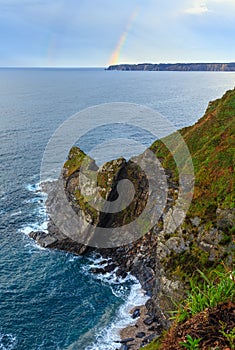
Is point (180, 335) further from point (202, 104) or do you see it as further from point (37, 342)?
point (202, 104)

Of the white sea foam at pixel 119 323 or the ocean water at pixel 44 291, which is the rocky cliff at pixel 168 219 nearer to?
the white sea foam at pixel 119 323

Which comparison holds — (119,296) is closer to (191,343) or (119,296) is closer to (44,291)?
(44,291)

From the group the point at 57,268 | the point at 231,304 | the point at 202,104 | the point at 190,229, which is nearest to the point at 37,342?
the point at 57,268

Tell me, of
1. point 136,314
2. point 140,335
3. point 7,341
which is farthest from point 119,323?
point 7,341

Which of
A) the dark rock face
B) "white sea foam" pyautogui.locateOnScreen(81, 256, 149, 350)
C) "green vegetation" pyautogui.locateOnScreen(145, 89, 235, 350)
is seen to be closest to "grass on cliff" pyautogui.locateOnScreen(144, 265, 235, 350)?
"green vegetation" pyautogui.locateOnScreen(145, 89, 235, 350)

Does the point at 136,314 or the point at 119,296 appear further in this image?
the point at 119,296

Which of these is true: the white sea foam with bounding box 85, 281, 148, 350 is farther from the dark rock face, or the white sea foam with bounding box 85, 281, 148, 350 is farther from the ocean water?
the dark rock face
